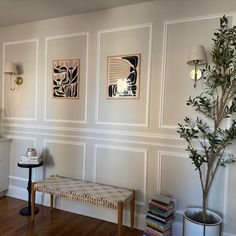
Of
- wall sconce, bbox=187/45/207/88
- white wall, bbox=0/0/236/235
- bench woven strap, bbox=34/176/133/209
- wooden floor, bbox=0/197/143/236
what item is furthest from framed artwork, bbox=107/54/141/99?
wooden floor, bbox=0/197/143/236

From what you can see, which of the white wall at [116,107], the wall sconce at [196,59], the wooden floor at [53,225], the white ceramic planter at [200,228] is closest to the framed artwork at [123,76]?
the white wall at [116,107]

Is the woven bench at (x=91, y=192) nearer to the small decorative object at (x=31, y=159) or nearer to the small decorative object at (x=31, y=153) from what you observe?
the small decorative object at (x=31, y=159)

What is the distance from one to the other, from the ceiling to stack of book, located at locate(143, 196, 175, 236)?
2.16 meters

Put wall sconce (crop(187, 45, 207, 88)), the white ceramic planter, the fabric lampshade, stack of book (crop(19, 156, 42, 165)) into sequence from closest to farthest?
the white ceramic planter, wall sconce (crop(187, 45, 207, 88)), stack of book (crop(19, 156, 42, 165)), the fabric lampshade

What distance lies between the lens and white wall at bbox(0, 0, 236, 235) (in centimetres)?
228

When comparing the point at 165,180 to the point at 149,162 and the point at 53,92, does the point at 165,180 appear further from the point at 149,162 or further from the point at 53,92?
the point at 53,92

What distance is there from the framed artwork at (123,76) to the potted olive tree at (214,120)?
0.65m

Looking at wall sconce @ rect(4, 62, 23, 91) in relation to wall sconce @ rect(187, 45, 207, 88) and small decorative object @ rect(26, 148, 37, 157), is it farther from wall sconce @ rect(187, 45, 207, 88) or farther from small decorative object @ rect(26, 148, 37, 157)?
wall sconce @ rect(187, 45, 207, 88)

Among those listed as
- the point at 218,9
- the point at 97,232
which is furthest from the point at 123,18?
the point at 97,232

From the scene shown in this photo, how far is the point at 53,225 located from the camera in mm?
2469

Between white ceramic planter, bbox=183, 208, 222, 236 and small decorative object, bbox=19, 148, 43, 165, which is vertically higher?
small decorative object, bbox=19, 148, 43, 165

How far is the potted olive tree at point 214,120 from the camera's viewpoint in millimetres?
1912

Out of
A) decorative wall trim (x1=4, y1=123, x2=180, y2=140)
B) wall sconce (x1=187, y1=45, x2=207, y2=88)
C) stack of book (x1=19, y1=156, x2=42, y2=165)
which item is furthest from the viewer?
stack of book (x1=19, y1=156, x2=42, y2=165)

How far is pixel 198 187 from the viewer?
2240mm
